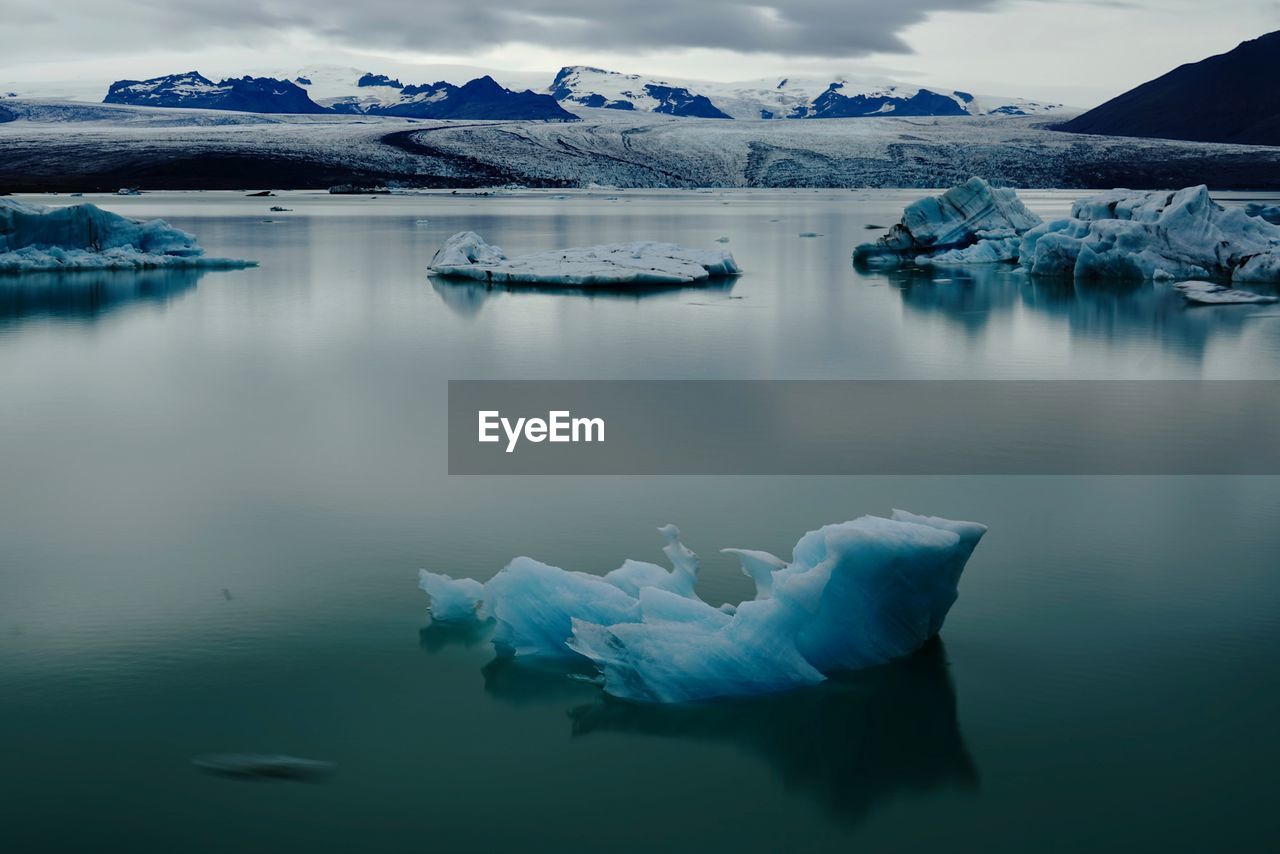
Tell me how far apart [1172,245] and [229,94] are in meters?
150

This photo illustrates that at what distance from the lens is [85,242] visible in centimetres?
1602

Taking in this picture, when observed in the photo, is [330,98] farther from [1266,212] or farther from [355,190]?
[1266,212]

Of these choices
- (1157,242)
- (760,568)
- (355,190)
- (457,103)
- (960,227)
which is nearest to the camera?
(760,568)

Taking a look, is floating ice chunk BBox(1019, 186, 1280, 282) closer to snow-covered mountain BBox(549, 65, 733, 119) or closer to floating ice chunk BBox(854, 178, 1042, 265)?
floating ice chunk BBox(854, 178, 1042, 265)

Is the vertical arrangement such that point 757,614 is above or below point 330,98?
below

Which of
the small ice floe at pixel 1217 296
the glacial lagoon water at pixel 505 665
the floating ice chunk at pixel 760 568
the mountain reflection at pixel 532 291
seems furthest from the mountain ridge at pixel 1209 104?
the floating ice chunk at pixel 760 568

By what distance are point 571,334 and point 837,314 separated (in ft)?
9.69

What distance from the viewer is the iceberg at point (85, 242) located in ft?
50.2

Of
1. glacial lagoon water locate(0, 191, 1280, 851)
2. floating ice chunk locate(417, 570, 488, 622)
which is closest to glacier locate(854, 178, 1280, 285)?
glacial lagoon water locate(0, 191, 1280, 851)

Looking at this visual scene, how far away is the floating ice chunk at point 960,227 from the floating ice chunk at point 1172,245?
2.21 meters

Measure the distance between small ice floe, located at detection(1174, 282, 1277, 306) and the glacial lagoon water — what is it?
8.12m

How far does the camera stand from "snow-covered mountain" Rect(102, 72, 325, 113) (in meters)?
143

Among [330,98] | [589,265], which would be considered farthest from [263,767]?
[330,98]

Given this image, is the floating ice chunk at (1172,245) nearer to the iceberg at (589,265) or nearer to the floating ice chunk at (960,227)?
the floating ice chunk at (960,227)
